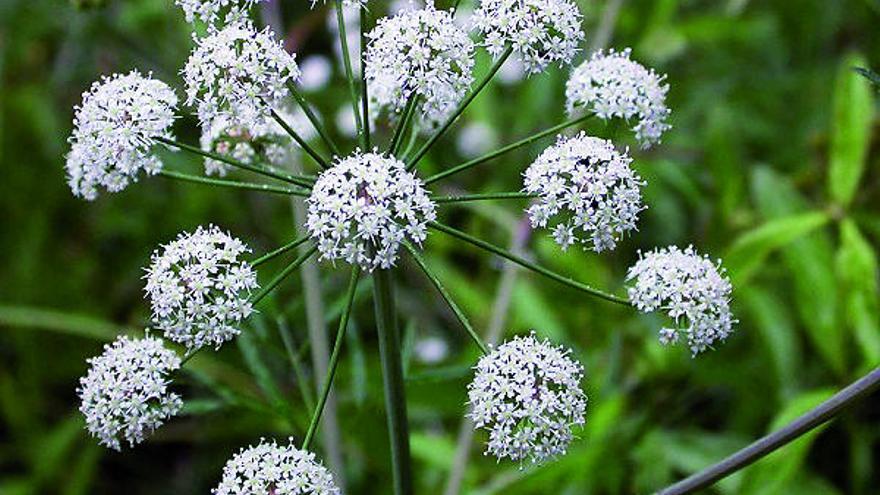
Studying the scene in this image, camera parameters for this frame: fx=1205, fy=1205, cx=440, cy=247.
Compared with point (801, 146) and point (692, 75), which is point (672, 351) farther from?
point (692, 75)

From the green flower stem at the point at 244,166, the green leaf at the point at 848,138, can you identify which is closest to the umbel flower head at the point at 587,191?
the green flower stem at the point at 244,166

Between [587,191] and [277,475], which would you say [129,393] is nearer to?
[277,475]

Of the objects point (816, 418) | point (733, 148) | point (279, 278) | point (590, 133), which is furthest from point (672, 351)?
point (279, 278)

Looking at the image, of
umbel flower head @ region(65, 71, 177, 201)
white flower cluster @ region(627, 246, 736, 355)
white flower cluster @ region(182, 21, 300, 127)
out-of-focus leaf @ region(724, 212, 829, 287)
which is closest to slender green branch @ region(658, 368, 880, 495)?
white flower cluster @ region(627, 246, 736, 355)

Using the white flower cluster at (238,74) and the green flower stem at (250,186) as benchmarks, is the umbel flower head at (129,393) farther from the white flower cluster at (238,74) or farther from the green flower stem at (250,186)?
the white flower cluster at (238,74)

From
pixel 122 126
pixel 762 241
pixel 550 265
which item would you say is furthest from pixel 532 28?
pixel 550 265
